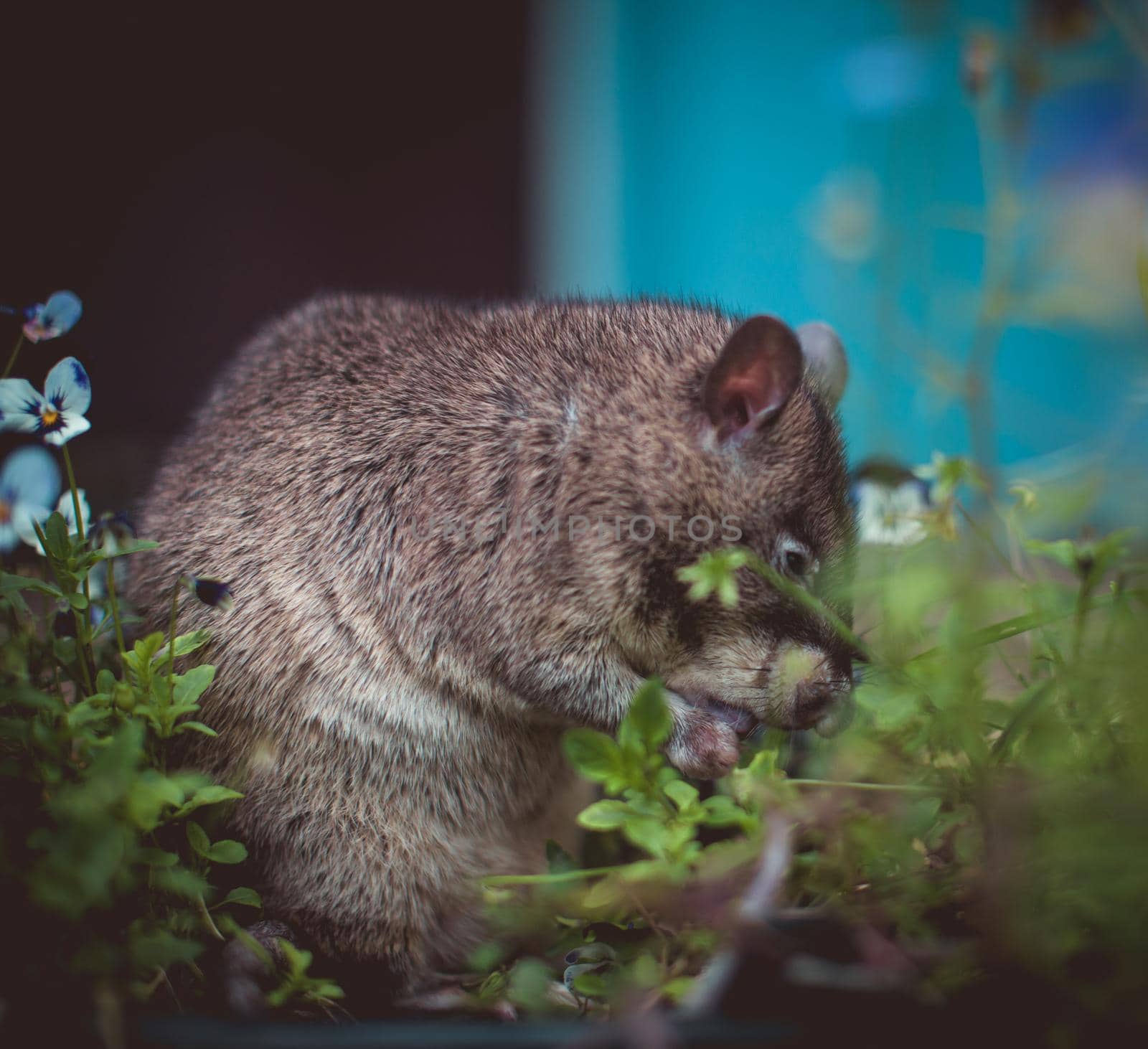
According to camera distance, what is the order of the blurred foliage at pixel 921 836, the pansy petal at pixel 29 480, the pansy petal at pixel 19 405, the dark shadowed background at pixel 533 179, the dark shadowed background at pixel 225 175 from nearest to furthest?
1. the blurred foliage at pixel 921 836
2. the pansy petal at pixel 19 405
3. the pansy petal at pixel 29 480
4. the dark shadowed background at pixel 533 179
5. the dark shadowed background at pixel 225 175

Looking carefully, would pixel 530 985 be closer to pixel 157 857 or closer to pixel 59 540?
pixel 157 857

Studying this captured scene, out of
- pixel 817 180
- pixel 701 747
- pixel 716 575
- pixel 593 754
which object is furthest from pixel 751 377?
pixel 817 180

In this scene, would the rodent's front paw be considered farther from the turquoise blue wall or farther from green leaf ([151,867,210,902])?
the turquoise blue wall

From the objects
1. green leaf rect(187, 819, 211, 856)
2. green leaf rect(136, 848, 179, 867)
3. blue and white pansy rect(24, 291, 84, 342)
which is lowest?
green leaf rect(187, 819, 211, 856)

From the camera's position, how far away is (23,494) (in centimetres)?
178

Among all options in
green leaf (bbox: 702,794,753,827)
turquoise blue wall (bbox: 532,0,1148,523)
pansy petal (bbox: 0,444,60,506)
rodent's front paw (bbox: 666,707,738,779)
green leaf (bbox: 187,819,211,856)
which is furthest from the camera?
turquoise blue wall (bbox: 532,0,1148,523)

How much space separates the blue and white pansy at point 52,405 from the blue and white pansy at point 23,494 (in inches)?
3.1

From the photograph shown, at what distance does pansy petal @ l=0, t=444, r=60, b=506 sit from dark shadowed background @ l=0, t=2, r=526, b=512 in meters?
1.49

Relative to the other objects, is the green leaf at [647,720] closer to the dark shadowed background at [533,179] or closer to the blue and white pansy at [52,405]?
the blue and white pansy at [52,405]

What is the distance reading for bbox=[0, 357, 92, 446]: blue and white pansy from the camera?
1.68 m

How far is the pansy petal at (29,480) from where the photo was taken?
1.78 meters

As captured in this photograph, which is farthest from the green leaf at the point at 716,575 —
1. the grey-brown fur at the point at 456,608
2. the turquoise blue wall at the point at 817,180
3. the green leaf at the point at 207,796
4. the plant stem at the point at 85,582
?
the turquoise blue wall at the point at 817,180

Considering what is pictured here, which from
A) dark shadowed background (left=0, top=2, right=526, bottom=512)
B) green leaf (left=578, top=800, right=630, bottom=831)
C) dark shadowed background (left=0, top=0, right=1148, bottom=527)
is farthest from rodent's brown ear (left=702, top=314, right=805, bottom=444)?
dark shadowed background (left=0, top=2, right=526, bottom=512)

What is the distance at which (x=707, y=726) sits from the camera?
196 cm
